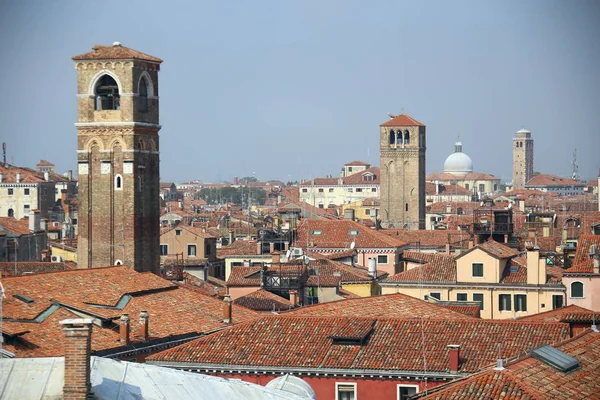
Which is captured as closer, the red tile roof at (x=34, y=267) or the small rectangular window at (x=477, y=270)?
the small rectangular window at (x=477, y=270)

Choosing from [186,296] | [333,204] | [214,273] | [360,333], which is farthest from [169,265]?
[333,204]

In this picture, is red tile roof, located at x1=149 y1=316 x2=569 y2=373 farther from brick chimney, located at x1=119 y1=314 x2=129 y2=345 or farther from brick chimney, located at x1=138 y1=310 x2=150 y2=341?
brick chimney, located at x1=138 y1=310 x2=150 y2=341

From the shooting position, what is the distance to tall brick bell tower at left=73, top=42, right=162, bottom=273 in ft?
146

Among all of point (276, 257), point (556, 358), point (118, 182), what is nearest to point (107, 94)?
point (118, 182)

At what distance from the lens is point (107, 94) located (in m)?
45.2

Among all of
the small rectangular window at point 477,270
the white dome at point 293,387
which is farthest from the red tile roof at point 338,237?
the white dome at point 293,387

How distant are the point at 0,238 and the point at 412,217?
5245cm

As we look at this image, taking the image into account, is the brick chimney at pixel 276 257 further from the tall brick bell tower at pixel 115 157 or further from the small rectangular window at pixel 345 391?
the small rectangular window at pixel 345 391

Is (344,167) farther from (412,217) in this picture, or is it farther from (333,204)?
(412,217)

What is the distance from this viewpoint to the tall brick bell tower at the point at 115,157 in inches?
1754

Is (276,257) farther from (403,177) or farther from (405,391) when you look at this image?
(403,177)

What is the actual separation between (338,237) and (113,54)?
18.8 meters

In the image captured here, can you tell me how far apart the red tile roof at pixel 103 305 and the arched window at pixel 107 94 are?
9666mm

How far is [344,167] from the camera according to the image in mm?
175500
